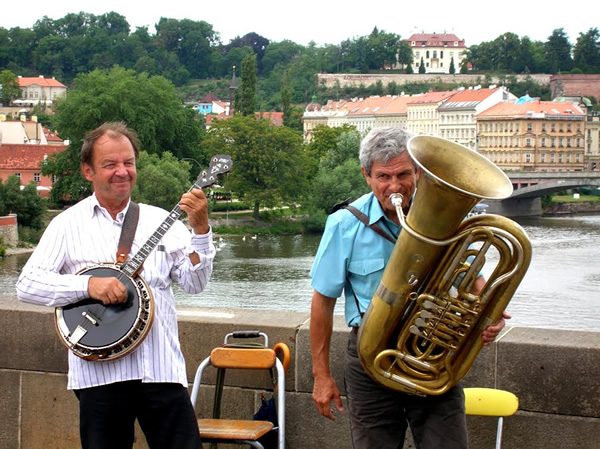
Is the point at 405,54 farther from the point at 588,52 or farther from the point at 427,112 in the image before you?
the point at 427,112

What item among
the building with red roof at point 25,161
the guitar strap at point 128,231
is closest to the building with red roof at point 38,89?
the building with red roof at point 25,161

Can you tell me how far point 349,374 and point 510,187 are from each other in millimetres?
802

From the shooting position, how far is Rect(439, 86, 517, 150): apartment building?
106 metres

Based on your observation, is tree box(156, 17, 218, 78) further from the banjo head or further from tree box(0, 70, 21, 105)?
the banjo head

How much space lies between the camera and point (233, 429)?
4.30 meters

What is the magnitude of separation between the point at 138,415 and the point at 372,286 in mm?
837

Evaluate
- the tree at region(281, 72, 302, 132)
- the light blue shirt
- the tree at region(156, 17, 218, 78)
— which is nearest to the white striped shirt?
the light blue shirt

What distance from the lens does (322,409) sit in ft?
12.1

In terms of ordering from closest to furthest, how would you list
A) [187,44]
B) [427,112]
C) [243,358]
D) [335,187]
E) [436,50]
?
[243,358] → [335,187] → [427,112] → [436,50] → [187,44]

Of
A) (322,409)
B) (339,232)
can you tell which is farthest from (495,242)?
(322,409)

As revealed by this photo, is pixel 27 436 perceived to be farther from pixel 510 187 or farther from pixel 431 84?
pixel 431 84

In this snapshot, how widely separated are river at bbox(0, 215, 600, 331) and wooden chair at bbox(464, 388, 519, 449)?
19.1 metres

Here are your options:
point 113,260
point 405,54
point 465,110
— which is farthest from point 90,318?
point 405,54

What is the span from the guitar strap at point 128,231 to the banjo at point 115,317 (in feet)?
0.14
